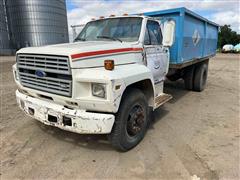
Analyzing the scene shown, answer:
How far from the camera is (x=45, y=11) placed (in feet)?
129

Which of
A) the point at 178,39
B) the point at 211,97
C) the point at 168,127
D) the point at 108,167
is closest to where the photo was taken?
the point at 108,167

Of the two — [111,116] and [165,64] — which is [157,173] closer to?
[111,116]

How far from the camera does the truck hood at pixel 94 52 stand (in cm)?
283

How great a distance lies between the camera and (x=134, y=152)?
3.49 m

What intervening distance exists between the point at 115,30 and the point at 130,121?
1885 millimetres

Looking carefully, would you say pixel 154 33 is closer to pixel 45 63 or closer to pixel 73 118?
pixel 45 63

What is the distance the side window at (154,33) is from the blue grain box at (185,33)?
0.26 metres

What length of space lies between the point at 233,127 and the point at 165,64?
1.96m

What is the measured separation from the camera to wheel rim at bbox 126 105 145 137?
11.3 ft

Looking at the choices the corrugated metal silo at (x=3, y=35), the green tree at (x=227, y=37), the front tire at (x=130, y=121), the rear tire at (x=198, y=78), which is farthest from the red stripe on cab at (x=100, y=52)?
the green tree at (x=227, y=37)

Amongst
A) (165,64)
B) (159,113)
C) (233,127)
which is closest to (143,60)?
(165,64)

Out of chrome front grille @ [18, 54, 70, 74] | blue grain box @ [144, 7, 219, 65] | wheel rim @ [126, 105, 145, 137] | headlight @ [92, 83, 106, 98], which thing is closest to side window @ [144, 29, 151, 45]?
blue grain box @ [144, 7, 219, 65]

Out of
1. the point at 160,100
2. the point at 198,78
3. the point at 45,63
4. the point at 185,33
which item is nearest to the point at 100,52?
the point at 45,63

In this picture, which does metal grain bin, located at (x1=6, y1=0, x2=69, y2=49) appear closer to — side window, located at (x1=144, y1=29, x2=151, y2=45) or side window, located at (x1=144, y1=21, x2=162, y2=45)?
side window, located at (x1=144, y1=21, x2=162, y2=45)
